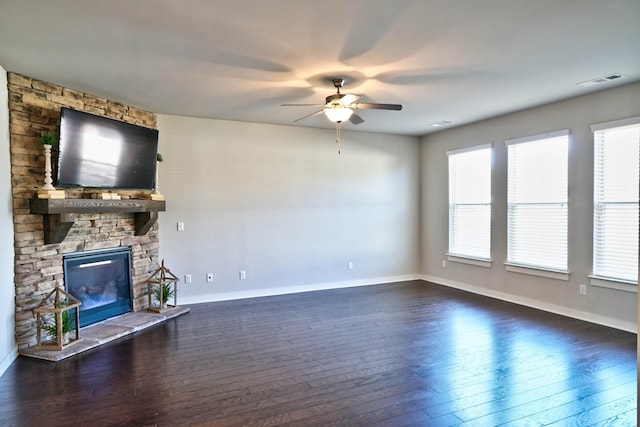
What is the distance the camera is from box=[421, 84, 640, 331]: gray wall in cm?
436

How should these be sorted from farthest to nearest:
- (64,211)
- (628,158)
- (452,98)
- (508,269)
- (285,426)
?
(508,269) → (452,98) → (628,158) → (64,211) → (285,426)

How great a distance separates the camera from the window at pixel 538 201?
4922mm

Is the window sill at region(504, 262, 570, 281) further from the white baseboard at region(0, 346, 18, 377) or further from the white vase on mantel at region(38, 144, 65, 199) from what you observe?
the white baseboard at region(0, 346, 18, 377)

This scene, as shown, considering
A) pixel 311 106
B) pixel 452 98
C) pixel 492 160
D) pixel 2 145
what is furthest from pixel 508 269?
pixel 2 145

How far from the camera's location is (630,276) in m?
4.23

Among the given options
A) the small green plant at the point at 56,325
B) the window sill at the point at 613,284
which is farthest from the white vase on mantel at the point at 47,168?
the window sill at the point at 613,284

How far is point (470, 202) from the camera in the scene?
6340 millimetres

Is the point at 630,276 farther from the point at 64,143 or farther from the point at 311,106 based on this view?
the point at 64,143

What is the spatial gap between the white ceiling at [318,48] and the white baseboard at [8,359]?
263 centimetres

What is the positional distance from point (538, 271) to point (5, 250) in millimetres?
6122

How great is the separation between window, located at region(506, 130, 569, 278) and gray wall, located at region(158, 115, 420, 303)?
6.83 feet

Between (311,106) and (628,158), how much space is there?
3739 mm

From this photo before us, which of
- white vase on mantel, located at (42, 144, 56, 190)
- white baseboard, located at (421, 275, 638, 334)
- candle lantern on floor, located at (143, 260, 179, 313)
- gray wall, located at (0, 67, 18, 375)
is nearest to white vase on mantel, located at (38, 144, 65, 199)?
white vase on mantel, located at (42, 144, 56, 190)

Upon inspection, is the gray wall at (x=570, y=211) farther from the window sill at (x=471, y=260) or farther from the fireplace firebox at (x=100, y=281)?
the fireplace firebox at (x=100, y=281)
